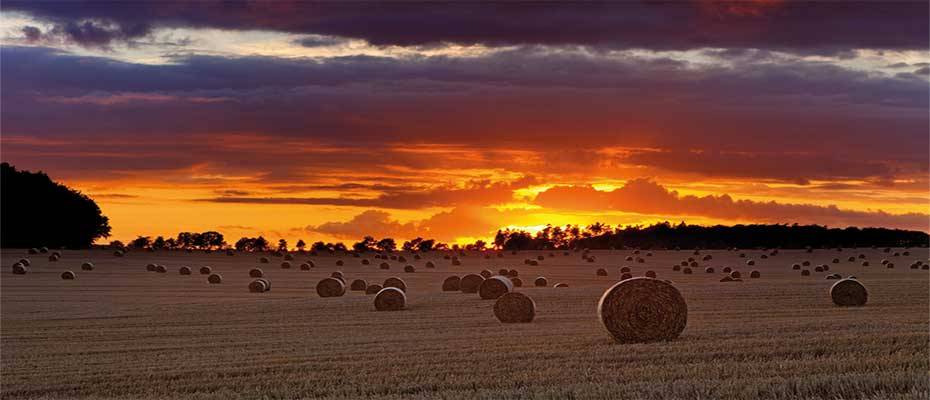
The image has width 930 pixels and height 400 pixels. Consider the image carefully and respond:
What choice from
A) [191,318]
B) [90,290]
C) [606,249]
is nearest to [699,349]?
[191,318]

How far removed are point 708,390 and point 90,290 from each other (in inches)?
1707

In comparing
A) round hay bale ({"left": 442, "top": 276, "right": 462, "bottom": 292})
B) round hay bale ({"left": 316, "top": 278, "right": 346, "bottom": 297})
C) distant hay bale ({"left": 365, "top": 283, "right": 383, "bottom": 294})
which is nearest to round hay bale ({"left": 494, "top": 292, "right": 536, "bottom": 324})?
distant hay bale ({"left": 365, "top": 283, "right": 383, "bottom": 294})

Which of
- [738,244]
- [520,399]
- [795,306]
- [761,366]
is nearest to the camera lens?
[520,399]

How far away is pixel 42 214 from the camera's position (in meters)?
100

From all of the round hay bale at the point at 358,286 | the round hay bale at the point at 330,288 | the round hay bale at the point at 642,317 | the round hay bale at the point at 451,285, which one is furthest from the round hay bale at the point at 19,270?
the round hay bale at the point at 642,317

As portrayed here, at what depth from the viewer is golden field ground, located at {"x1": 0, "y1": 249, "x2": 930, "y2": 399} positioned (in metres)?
15.8

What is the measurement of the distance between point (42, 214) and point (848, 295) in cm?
Answer: 8430

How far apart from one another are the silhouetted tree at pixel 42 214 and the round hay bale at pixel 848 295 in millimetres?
81330

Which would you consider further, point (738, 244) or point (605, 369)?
point (738, 244)

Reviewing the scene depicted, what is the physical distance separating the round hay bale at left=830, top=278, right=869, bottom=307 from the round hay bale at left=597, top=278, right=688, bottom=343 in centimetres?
1191

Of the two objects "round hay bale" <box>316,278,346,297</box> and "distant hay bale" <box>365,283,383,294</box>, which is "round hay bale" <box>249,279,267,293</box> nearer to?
"round hay bale" <box>316,278,346,297</box>

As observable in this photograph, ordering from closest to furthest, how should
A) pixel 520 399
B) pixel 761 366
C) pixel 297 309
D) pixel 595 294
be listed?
pixel 520 399
pixel 761 366
pixel 297 309
pixel 595 294

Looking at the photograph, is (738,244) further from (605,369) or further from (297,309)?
(605,369)

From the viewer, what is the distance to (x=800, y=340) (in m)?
20.3
